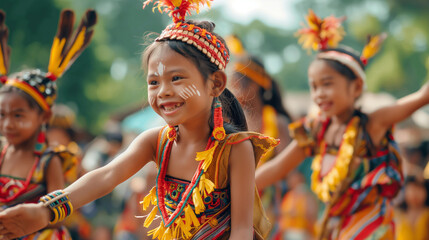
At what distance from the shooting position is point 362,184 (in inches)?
172

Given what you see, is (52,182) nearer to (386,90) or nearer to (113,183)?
(113,183)

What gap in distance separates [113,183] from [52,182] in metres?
1.18

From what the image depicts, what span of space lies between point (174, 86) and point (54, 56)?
63.8 inches

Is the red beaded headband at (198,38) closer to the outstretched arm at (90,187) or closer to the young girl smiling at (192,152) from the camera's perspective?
the young girl smiling at (192,152)

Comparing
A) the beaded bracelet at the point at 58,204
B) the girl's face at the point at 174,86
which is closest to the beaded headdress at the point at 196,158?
the girl's face at the point at 174,86

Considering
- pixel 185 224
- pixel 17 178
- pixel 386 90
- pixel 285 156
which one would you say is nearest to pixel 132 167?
pixel 185 224

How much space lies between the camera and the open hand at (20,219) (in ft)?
8.20

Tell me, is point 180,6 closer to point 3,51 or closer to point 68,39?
point 68,39

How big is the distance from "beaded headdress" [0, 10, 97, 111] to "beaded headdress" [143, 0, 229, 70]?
114 cm

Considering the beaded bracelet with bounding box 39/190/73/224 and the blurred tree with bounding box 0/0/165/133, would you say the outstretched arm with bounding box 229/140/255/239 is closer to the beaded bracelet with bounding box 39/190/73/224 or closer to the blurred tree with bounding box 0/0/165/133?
the beaded bracelet with bounding box 39/190/73/224

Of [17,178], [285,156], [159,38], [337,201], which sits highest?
[159,38]

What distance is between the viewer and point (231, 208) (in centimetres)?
295

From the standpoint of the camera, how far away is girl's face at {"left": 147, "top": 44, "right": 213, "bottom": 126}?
2.92m

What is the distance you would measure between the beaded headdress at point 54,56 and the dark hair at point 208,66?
1.16m
